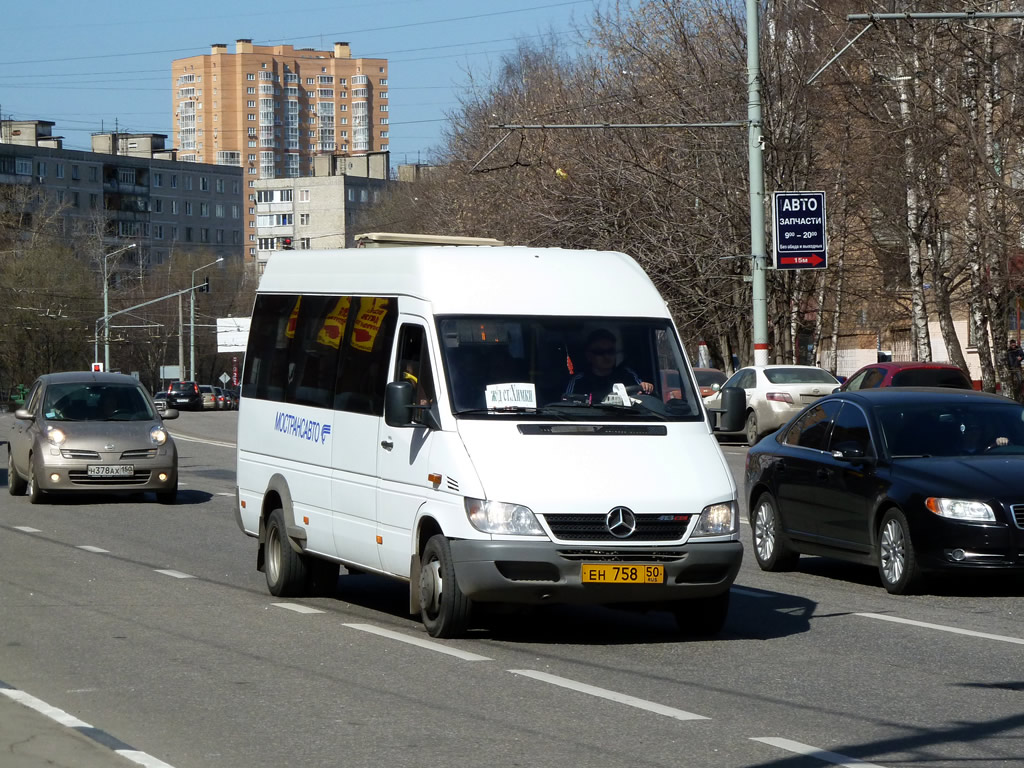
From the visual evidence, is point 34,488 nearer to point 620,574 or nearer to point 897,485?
point 897,485

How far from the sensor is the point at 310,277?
12.2 m

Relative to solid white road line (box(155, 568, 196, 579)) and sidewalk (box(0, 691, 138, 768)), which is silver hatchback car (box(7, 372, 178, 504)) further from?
sidewalk (box(0, 691, 138, 768))

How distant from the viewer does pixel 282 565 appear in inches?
Result: 470

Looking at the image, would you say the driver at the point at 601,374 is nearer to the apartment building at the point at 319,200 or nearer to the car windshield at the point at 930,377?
the car windshield at the point at 930,377

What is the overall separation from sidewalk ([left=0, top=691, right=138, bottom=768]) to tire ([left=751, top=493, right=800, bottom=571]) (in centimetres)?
730

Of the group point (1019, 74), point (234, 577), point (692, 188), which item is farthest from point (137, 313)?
point (234, 577)

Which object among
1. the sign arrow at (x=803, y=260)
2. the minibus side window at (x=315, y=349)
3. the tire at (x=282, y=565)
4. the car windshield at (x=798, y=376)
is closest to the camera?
the minibus side window at (x=315, y=349)

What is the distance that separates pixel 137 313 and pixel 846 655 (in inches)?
4479

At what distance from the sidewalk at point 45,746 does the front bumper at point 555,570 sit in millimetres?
2598

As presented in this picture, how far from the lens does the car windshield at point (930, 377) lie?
28.9 meters

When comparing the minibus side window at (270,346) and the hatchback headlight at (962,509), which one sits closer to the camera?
the hatchback headlight at (962,509)

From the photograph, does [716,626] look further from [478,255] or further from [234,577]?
[234,577]

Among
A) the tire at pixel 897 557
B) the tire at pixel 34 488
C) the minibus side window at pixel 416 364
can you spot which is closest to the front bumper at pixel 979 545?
the tire at pixel 897 557

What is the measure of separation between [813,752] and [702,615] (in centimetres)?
330
